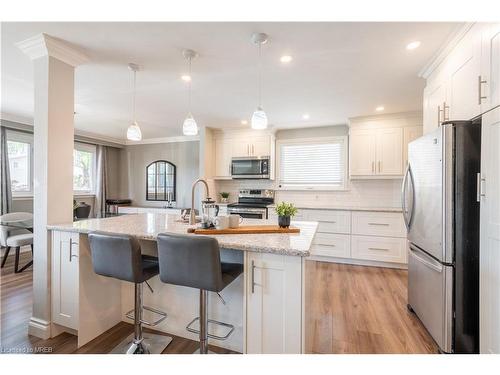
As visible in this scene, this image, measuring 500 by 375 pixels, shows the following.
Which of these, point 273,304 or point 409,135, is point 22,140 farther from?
point 409,135

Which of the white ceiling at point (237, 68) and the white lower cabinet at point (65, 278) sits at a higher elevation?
the white ceiling at point (237, 68)

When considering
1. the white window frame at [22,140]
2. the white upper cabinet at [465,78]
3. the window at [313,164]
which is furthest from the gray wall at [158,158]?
the white upper cabinet at [465,78]

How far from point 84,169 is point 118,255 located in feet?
16.6

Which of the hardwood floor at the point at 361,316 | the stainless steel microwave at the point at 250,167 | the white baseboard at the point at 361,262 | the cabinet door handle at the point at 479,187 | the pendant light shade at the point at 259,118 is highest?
the pendant light shade at the point at 259,118

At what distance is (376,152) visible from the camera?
388 cm

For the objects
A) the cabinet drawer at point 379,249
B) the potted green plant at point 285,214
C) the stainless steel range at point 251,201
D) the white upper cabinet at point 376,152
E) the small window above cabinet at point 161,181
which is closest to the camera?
the potted green plant at point 285,214

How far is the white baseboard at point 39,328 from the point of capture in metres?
1.95

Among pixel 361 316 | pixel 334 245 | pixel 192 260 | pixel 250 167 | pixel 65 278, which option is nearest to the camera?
pixel 192 260

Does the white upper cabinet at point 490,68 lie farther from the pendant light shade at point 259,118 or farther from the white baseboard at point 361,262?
the white baseboard at point 361,262

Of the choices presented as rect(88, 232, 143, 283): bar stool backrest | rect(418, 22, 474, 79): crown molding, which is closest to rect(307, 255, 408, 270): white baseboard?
rect(418, 22, 474, 79): crown molding

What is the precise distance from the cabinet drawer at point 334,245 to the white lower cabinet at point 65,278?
308cm

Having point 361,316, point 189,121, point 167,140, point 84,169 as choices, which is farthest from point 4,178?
point 361,316

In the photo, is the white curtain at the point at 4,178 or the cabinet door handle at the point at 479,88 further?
the white curtain at the point at 4,178
